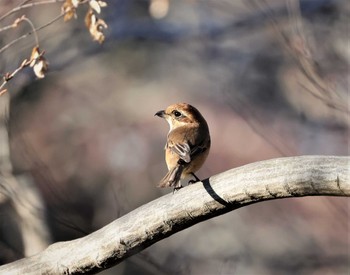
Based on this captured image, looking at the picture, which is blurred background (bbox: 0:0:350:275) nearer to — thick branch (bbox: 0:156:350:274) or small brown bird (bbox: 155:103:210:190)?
small brown bird (bbox: 155:103:210:190)

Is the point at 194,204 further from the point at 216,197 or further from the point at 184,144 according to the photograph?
the point at 184,144

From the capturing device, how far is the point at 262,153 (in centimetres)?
917

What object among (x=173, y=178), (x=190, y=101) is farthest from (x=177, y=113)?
(x=190, y=101)

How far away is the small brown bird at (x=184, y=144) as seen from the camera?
16.3ft

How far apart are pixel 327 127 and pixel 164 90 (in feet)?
8.36

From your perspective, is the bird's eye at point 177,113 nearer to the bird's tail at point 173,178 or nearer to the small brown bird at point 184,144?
the small brown bird at point 184,144

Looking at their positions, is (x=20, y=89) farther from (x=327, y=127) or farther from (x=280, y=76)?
(x=280, y=76)

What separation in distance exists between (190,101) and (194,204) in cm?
616

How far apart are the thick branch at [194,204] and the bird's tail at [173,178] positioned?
632mm

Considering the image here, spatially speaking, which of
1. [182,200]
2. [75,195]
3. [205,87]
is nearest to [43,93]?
[75,195]

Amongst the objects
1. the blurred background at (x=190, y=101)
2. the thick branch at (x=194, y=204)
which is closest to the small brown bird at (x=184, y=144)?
the thick branch at (x=194, y=204)

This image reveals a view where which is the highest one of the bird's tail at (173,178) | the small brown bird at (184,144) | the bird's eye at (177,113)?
the bird's eye at (177,113)

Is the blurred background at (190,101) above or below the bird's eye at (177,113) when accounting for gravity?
above

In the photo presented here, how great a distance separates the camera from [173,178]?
4.70 m
